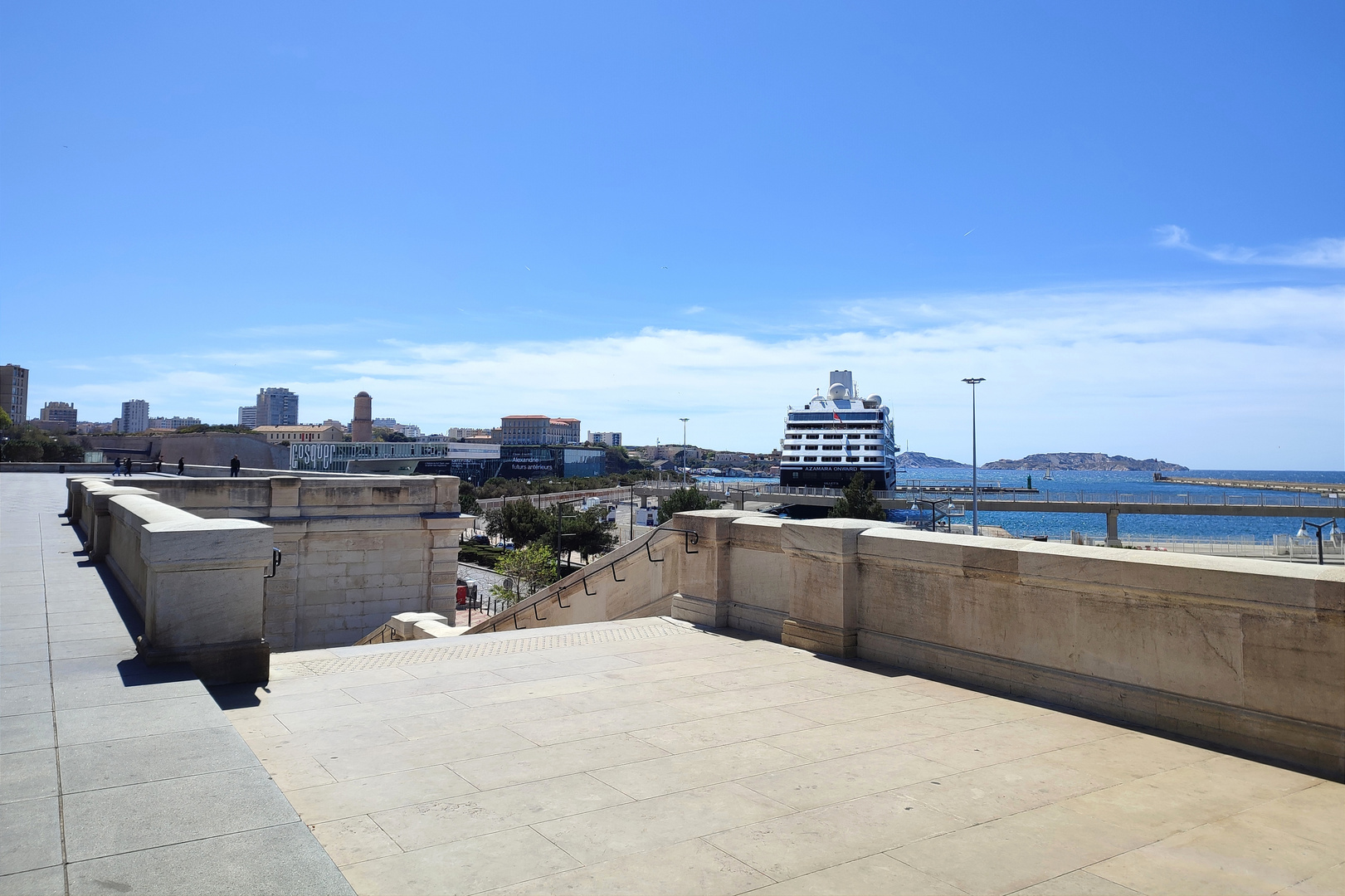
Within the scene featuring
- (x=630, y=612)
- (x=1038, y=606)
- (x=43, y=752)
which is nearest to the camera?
(x=43, y=752)

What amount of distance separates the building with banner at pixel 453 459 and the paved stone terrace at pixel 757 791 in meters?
61.0

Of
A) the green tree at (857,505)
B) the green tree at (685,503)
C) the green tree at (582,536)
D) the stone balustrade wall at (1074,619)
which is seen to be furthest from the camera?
the green tree at (685,503)

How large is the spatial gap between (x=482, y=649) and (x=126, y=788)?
4.22 metres

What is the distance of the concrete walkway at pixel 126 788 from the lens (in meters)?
2.63

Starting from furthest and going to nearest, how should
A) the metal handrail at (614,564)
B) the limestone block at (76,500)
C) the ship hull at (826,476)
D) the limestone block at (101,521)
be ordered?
the ship hull at (826,476) → the limestone block at (76,500) → the limestone block at (101,521) → the metal handrail at (614,564)

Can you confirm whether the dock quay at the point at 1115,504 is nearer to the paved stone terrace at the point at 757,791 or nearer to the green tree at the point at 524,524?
the green tree at the point at 524,524

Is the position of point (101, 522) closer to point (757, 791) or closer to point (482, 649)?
point (482, 649)

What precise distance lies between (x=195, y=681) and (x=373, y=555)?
13365 mm

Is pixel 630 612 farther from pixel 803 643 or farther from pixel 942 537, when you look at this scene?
pixel 942 537

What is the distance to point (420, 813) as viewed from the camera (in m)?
3.70

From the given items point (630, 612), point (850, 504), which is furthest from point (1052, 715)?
point (850, 504)

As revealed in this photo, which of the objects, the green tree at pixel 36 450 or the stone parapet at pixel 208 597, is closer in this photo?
the stone parapet at pixel 208 597

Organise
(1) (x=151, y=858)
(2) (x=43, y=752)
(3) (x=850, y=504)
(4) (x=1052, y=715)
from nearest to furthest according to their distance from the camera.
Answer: (1) (x=151, y=858), (2) (x=43, y=752), (4) (x=1052, y=715), (3) (x=850, y=504)

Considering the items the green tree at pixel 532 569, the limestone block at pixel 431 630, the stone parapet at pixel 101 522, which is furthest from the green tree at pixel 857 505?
the stone parapet at pixel 101 522
